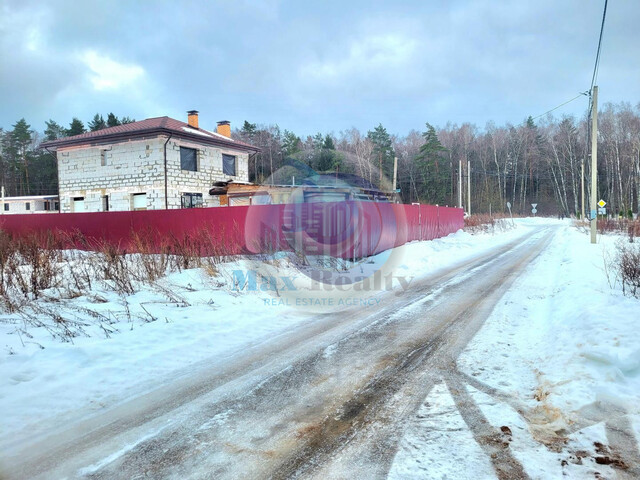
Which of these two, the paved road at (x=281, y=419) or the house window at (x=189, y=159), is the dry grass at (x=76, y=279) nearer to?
the paved road at (x=281, y=419)

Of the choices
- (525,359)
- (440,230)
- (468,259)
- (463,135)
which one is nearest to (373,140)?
(463,135)

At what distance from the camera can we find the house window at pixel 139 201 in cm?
2155

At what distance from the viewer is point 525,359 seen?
13.6 feet

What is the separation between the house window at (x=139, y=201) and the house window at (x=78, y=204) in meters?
4.13

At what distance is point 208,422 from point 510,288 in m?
7.18

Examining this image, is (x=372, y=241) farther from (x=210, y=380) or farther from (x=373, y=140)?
(x=373, y=140)

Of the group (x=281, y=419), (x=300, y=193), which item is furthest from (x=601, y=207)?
(x=281, y=419)

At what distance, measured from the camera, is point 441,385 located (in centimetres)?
355

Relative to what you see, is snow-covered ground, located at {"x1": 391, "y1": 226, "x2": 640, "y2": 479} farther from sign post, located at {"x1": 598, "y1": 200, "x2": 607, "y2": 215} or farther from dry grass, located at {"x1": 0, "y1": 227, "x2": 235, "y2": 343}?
sign post, located at {"x1": 598, "y1": 200, "x2": 607, "y2": 215}

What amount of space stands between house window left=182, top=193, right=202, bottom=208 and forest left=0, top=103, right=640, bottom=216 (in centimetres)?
2243

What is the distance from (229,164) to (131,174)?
6419 mm

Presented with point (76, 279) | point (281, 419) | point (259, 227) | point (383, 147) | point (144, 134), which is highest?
point (383, 147)

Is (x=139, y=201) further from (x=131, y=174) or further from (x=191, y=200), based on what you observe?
(x=191, y=200)

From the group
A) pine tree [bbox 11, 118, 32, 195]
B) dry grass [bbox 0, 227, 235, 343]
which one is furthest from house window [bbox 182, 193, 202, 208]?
pine tree [bbox 11, 118, 32, 195]
